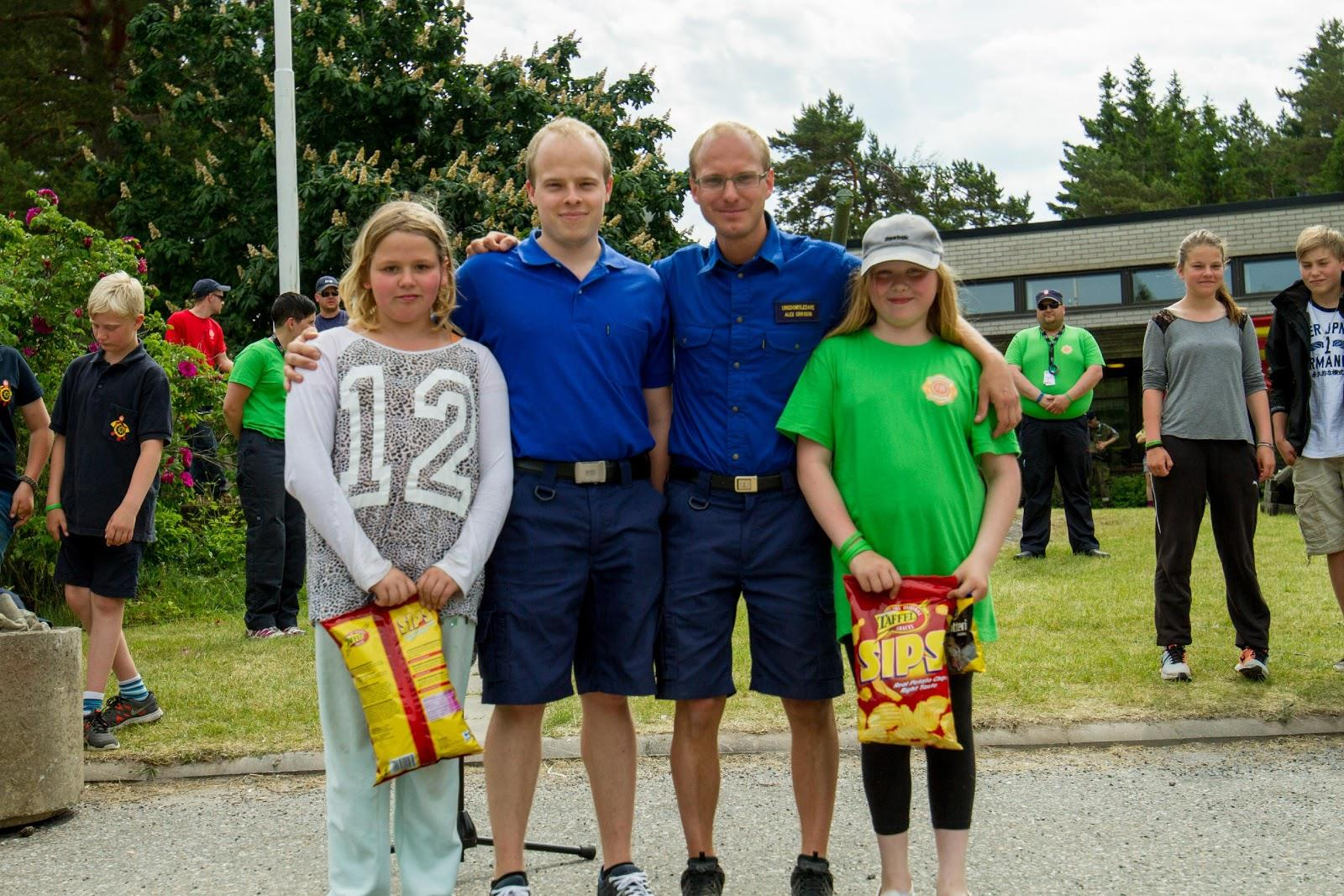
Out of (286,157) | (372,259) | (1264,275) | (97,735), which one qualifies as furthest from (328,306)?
(1264,275)

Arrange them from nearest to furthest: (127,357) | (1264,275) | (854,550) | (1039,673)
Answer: (854,550)
(127,357)
(1039,673)
(1264,275)

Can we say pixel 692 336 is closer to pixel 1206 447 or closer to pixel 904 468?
pixel 904 468

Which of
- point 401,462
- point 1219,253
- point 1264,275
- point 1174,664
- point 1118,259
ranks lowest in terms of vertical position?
point 1174,664

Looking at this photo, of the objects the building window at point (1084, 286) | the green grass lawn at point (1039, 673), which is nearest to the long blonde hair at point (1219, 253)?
the green grass lawn at point (1039, 673)

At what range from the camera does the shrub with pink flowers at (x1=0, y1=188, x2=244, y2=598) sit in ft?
32.3

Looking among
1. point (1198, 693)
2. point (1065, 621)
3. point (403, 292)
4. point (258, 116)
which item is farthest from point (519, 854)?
point (258, 116)

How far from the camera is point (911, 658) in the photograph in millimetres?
3547

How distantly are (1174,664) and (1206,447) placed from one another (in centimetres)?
112

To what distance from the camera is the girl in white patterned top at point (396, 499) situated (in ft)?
11.9

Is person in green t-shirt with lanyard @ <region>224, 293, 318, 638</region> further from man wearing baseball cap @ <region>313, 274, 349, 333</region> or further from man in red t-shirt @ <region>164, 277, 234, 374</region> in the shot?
man in red t-shirt @ <region>164, 277, 234, 374</region>

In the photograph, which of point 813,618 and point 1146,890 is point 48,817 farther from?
point 1146,890

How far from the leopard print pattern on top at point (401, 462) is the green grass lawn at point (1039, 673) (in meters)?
2.40

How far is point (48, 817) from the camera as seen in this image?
5.02m

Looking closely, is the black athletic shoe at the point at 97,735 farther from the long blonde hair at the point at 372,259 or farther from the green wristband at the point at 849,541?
the green wristband at the point at 849,541
